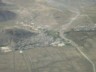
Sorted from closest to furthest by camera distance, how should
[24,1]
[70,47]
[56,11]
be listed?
[70,47] → [56,11] → [24,1]

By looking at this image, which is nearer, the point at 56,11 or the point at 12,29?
the point at 12,29

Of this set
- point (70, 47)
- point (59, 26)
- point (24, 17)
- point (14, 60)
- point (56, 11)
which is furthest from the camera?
point (56, 11)

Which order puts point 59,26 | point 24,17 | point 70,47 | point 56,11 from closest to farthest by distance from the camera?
point 70,47
point 59,26
point 24,17
point 56,11

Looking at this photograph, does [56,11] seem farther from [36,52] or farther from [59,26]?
[36,52]

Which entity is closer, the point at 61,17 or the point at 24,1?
the point at 61,17

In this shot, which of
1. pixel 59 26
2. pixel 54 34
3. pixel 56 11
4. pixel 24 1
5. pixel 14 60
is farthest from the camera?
pixel 24 1

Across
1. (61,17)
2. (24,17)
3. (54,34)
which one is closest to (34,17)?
(24,17)

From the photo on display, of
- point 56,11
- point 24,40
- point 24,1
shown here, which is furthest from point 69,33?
point 24,1

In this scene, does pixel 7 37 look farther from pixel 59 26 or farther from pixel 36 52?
pixel 59 26
